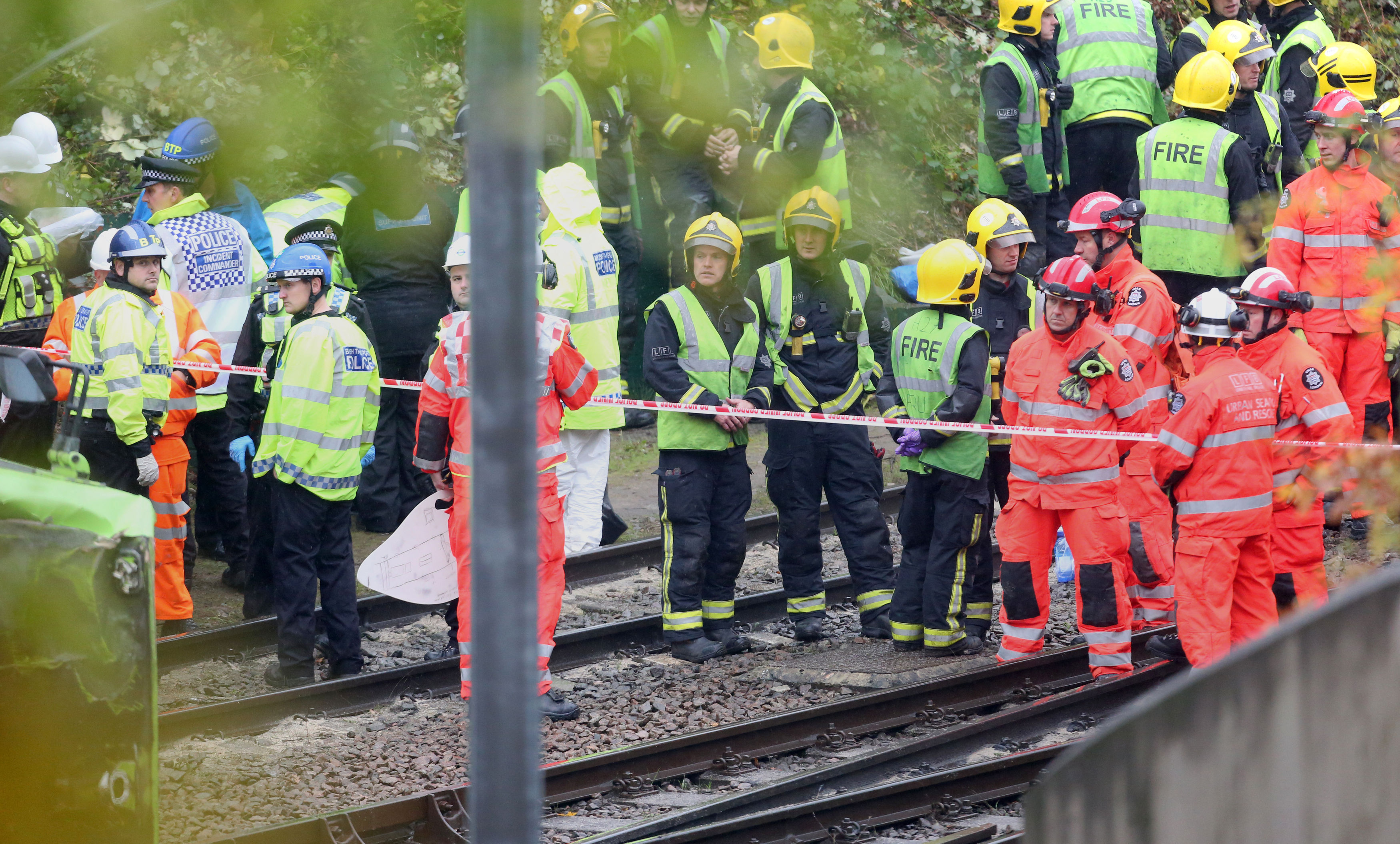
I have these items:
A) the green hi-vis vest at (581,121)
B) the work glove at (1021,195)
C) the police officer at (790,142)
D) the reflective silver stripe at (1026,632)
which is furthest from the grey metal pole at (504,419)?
the work glove at (1021,195)

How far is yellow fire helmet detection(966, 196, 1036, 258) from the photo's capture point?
7.91 meters

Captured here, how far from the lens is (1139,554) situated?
8.16m

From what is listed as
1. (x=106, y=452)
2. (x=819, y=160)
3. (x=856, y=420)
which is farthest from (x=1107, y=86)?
(x=106, y=452)

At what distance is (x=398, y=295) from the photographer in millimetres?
9859

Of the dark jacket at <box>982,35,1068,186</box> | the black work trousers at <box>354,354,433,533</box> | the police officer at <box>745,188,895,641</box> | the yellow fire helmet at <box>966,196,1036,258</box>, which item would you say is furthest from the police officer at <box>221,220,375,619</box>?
the dark jacket at <box>982,35,1068,186</box>

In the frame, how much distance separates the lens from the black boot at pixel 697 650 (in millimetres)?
8094

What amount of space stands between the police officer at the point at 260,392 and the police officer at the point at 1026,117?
4636 mm

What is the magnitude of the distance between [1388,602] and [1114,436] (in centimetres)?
494

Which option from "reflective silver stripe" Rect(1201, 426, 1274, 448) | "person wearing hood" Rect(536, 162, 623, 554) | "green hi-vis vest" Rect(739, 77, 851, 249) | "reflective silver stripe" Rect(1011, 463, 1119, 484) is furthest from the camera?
"green hi-vis vest" Rect(739, 77, 851, 249)

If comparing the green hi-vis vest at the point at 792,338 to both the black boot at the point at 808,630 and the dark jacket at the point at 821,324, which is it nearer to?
the dark jacket at the point at 821,324

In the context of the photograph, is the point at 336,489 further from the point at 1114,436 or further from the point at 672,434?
the point at 1114,436

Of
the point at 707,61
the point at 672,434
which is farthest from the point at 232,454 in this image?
the point at 707,61

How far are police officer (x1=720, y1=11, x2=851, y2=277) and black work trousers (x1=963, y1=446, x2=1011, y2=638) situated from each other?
1923mm

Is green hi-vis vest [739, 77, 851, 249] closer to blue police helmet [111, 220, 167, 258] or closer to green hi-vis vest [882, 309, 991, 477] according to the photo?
green hi-vis vest [882, 309, 991, 477]
